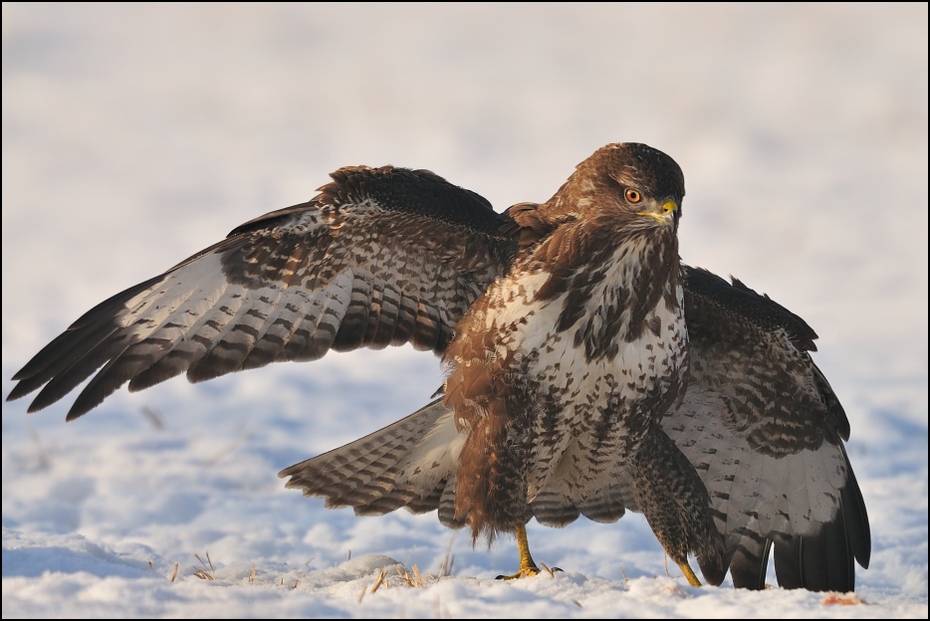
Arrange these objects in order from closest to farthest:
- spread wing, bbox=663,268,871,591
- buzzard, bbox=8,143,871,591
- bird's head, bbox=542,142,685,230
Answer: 1. bird's head, bbox=542,142,685,230
2. buzzard, bbox=8,143,871,591
3. spread wing, bbox=663,268,871,591

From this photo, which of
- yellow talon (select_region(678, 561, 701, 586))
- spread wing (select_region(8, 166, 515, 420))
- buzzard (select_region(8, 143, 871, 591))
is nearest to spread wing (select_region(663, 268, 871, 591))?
buzzard (select_region(8, 143, 871, 591))

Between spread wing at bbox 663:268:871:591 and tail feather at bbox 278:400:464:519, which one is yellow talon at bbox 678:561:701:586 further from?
tail feather at bbox 278:400:464:519

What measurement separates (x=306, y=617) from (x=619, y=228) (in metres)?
2.89

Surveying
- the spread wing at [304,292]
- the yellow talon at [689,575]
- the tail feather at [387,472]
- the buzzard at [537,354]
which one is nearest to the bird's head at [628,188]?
the buzzard at [537,354]

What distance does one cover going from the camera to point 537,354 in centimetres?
569

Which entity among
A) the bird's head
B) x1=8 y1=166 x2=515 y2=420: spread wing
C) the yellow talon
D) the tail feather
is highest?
the bird's head

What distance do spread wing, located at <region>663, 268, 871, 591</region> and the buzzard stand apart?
0.04ft

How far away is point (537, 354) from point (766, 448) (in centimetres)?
226

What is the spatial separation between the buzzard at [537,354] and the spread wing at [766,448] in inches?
0.5

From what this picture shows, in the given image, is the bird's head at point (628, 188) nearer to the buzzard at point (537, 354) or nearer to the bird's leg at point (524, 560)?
the buzzard at point (537, 354)

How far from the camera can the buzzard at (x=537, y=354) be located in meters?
5.74

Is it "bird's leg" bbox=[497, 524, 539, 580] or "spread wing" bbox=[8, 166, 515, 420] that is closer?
"bird's leg" bbox=[497, 524, 539, 580]

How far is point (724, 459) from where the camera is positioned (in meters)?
7.18

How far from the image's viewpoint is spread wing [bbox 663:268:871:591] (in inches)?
263
